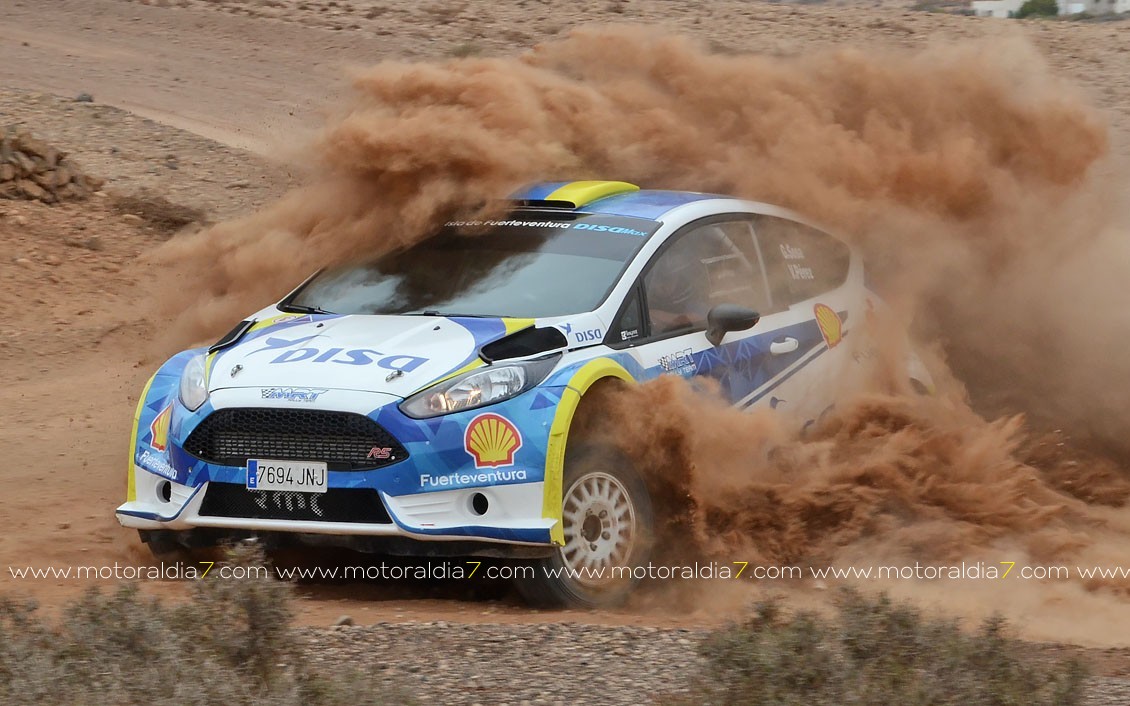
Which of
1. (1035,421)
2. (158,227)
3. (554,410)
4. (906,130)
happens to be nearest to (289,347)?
(554,410)

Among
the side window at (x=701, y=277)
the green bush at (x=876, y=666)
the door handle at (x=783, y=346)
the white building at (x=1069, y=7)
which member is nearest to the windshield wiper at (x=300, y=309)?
the side window at (x=701, y=277)

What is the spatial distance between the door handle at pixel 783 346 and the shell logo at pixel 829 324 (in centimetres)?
31

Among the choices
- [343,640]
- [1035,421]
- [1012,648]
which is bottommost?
[1035,421]

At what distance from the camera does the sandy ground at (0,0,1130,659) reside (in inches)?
305

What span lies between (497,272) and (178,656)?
3.38m

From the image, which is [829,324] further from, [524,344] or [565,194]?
[524,344]

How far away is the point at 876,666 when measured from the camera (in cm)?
427

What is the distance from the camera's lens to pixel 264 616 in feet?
14.4

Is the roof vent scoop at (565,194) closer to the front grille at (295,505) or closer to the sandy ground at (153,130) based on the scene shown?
the sandy ground at (153,130)

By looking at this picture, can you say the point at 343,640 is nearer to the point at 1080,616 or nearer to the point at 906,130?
the point at 1080,616

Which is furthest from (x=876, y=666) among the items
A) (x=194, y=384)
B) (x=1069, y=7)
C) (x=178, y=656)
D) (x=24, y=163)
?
(x=1069, y=7)

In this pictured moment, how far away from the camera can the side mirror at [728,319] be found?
7203 mm

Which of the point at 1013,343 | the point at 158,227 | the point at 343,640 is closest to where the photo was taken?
the point at 343,640

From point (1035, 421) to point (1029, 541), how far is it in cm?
233
